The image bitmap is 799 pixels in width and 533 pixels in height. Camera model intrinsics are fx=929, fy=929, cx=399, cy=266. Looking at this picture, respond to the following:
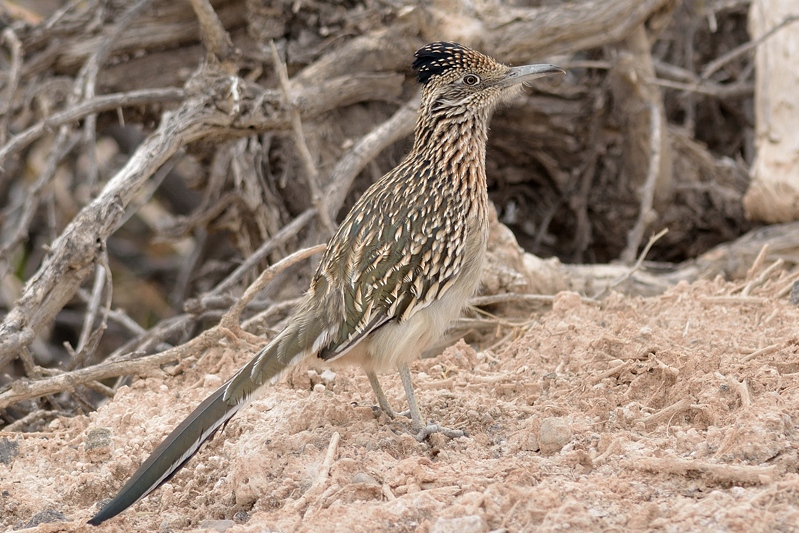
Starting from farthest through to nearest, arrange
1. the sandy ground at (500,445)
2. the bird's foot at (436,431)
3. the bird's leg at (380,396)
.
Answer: the bird's leg at (380,396), the bird's foot at (436,431), the sandy ground at (500,445)

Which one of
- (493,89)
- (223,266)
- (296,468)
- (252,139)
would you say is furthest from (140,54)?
(296,468)

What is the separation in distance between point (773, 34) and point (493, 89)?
128 inches

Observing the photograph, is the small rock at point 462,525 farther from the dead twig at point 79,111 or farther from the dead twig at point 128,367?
the dead twig at point 79,111

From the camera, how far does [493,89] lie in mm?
4543

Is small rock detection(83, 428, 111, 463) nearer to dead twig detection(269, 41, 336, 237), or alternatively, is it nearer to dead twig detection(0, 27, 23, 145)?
dead twig detection(269, 41, 336, 237)

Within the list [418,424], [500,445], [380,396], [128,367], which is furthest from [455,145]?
[128,367]

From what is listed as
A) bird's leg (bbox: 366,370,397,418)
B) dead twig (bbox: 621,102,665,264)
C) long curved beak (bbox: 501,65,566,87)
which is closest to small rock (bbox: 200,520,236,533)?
bird's leg (bbox: 366,370,397,418)

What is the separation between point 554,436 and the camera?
3.49 metres

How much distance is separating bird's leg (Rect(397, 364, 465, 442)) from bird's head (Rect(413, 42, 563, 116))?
1.32m

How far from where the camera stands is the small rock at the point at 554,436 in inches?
137

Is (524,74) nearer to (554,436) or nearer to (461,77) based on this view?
(461,77)

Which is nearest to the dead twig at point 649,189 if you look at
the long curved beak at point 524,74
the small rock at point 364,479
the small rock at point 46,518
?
the long curved beak at point 524,74

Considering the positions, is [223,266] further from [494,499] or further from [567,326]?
[494,499]

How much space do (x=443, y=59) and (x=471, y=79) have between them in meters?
0.17
